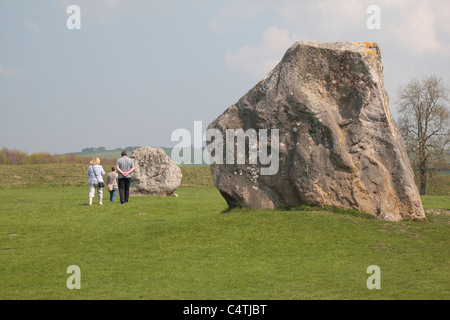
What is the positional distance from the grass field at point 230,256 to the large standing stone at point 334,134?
691 millimetres

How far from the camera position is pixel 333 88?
16.0 m

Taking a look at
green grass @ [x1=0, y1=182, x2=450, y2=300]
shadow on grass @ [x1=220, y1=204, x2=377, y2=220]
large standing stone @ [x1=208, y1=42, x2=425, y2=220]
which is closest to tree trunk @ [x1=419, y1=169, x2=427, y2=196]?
green grass @ [x1=0, y1=182, x2=450, y2=300]

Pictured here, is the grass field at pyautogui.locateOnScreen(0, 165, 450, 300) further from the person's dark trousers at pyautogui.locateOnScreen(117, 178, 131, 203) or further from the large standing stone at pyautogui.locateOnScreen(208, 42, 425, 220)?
the person's dark trousers at pyautogui.locateOnScreen(117, 178, 131, 203)

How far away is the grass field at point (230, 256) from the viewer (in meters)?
9.02

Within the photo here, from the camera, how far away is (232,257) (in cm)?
1170

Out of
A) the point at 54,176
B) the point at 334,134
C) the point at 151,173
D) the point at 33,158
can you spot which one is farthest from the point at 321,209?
the point at 33,158

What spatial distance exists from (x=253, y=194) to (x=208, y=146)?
2.30 meters

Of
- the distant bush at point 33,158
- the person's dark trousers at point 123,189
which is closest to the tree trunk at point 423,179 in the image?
the person's dark trousers at point 123,189

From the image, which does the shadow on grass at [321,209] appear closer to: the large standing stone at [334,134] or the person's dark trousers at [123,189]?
the large standing stone at [334,134]

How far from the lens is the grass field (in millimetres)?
9023

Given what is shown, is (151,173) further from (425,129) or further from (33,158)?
(33,158)

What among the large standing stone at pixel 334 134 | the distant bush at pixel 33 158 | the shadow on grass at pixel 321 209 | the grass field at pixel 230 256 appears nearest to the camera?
the grass field at pixel 230 256

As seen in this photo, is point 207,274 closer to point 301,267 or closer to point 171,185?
point 301,267

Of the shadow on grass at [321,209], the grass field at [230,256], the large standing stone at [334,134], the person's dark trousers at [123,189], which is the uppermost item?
the large standing stone at [334,134]
